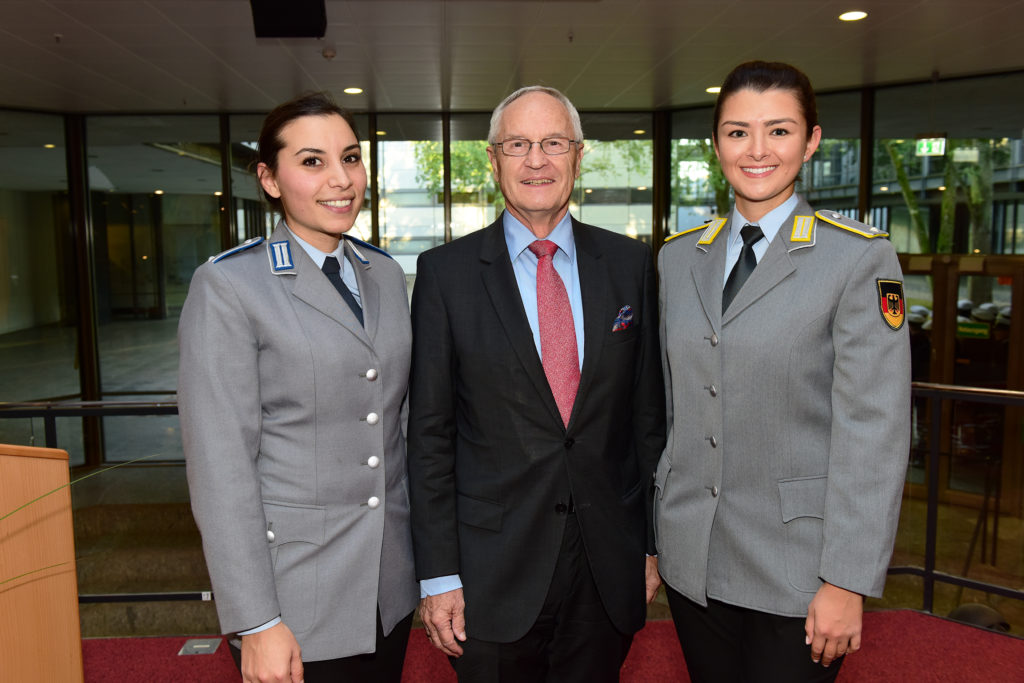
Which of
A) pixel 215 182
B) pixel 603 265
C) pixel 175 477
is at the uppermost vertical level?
pixel 215 182

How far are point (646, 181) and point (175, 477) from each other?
5.81 m

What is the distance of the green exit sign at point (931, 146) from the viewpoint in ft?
21.4

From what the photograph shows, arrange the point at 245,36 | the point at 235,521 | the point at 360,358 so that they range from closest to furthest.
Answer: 1. the point at 235,521
2. the point at 360,358
3. the point at 245,36

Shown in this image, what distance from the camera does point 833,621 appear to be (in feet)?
4.75

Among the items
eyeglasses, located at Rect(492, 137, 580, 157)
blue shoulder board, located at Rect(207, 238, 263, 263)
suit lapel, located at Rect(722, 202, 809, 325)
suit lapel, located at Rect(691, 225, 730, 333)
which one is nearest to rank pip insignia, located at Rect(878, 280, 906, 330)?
suit lapel, located at Rect(722, 202, 809, 325)

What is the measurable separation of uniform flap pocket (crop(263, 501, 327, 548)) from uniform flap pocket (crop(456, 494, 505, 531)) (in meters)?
0.33

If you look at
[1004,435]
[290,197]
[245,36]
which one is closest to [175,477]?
[245,36]

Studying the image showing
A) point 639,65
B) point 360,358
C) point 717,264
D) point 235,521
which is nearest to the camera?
point 235,521

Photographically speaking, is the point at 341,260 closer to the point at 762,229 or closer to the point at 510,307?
the point at 510,307

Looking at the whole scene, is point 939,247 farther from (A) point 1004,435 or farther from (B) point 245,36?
(B) point 245,36

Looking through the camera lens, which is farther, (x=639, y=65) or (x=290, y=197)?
(x=639, y=65)

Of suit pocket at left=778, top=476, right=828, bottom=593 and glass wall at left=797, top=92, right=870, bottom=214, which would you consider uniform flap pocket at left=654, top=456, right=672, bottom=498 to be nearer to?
suit pocket at left=778, top=476, right=828, bottom=593

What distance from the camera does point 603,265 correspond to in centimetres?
178

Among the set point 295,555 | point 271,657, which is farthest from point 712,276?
point 271,657
